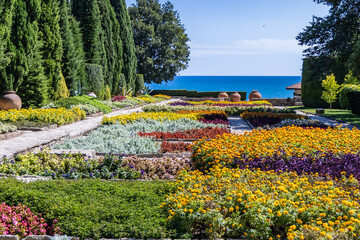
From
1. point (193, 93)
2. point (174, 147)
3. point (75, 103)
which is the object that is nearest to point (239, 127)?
point (174, 147)

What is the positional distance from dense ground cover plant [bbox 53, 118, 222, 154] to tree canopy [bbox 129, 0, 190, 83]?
2955 centimetres

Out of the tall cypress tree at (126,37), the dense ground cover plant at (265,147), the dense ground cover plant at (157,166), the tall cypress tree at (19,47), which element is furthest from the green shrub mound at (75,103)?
the tall cypress tree at (126,37)

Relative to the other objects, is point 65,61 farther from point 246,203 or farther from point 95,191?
point 246,203

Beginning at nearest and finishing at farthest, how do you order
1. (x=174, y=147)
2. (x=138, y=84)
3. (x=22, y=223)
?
(x=22, y=223) < (x=174, y=147) < (x=138, y=84)

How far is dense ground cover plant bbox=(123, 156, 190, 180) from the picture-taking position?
618cm

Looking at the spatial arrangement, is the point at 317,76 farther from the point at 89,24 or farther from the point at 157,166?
the point at 157,166

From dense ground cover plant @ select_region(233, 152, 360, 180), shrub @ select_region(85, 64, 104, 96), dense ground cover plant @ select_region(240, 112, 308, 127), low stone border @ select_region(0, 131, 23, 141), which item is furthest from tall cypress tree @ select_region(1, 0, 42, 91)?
dense ground cover plant @ select_region(233, 152, 360, 180)

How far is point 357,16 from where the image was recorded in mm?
19719

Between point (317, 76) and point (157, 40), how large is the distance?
79.4ft

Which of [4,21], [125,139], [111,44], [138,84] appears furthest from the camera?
[138,84]

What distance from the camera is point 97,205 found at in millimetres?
4074

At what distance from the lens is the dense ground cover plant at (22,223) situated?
373 cm

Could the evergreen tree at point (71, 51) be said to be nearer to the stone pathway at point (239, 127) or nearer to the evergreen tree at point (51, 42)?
the evergreen tree at point (51, 42)

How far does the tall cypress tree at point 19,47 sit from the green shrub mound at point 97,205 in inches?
447
